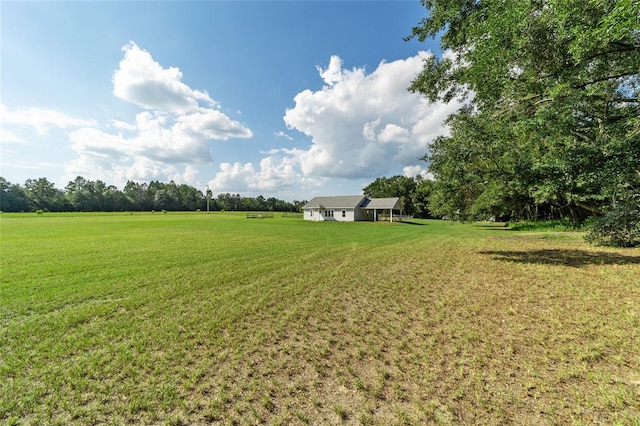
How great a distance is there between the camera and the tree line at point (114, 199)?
69.6 meters

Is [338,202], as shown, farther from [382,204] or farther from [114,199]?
[114,199]

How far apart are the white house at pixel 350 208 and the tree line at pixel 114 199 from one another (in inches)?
1755

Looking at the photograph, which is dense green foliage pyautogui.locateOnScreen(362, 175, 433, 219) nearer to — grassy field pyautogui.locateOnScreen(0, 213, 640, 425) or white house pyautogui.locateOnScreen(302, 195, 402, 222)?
white house pyautogui.locateOnScreen(302, 195, 402, 222)

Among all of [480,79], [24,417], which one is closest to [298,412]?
[24,417]

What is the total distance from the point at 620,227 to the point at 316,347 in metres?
16.2

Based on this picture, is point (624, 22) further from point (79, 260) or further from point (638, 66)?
point (79, 260)

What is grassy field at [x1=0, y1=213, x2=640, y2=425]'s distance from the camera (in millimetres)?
2676

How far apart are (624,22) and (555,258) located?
9.12 meters

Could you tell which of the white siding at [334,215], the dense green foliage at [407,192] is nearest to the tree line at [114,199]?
the dense green foliage at [407,192]

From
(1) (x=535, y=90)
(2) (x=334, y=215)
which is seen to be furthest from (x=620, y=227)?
(2) (x=334, y=215)

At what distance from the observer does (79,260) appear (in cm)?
953

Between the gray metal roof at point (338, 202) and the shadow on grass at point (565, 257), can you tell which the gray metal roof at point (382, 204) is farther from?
the shadow on grass at point (565, 257)

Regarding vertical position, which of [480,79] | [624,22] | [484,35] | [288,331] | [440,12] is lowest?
[288,331]

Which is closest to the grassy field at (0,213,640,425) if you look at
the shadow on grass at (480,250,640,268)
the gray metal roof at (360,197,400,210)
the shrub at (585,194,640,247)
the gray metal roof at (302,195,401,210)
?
the shadow on grass at (480,250,640,268)
